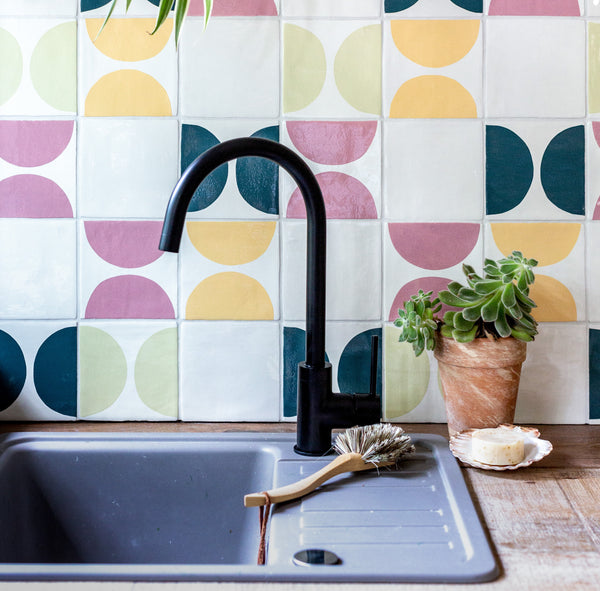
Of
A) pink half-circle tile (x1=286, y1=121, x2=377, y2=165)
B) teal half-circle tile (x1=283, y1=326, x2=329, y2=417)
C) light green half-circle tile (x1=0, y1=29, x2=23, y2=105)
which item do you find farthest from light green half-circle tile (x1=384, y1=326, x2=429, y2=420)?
light green half-circle tile (x1=0, y1=29, x2=23, y2=105)

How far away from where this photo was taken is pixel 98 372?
1.08 meters

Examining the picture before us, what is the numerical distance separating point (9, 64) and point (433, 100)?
0.69 meters

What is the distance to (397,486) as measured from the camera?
818 millimetres

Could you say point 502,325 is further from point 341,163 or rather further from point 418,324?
point 341,163

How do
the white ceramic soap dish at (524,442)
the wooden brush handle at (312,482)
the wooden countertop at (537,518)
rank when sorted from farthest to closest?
the white ceramic soap dish at (524,442), the wooden brush handle at (312,482), the wooden countertop at (537,518)

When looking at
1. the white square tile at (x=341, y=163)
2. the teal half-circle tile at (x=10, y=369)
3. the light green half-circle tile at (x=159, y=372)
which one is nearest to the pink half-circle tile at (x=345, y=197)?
the white square tile at (x=341, y=163)

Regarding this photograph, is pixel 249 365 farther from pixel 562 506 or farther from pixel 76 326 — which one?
pixel 562 506

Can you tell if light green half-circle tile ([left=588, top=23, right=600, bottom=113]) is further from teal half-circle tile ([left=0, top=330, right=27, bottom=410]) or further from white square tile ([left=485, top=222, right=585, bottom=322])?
teal half-circle tile ([left=0, top=330, right=27, bottom=410])

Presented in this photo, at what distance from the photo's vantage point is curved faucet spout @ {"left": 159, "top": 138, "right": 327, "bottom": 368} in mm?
809

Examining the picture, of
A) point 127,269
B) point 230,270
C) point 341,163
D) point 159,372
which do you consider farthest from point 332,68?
point 159,372

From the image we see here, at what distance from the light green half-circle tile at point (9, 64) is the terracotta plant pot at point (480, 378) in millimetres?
791

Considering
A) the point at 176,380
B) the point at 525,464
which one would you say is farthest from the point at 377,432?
the point at 176,380

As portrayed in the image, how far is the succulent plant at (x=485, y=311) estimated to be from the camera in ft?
2.92

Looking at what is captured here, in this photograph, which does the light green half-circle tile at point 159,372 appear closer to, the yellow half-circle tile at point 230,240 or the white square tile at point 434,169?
the yellow half-circle tile at point 230,240
